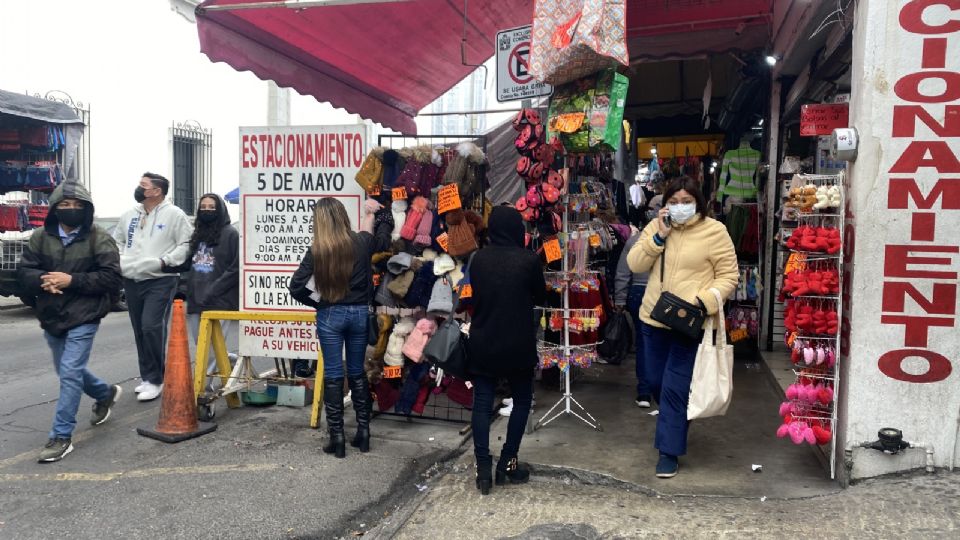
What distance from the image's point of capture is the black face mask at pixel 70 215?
5082mm

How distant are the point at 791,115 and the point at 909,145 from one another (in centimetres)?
399

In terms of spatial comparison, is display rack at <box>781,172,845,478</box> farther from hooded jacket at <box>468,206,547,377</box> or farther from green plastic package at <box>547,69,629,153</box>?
hooded jacket at <box>468,206,547,377</box>

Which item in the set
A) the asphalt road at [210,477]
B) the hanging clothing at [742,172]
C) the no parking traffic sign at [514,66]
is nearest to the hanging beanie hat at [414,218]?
the asphalt road at [210,477]

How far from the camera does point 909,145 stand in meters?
3.77

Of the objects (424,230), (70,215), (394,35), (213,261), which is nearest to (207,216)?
(213,261)

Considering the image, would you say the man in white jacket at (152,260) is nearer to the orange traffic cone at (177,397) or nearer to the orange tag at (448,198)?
the orange traffic cone at (177,397)

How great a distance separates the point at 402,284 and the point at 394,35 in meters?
3.45

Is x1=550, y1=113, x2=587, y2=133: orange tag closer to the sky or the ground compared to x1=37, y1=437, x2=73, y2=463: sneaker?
closer to the sky

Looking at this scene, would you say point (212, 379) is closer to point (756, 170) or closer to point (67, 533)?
point (67, 533)

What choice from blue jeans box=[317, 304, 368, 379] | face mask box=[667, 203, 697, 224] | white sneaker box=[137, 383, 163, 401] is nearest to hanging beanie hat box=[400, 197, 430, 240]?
blue jeans box=[317, 304, 368, 379]

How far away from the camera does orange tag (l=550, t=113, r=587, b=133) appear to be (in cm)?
501

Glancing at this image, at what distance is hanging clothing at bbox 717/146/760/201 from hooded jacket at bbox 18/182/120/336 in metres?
6.70

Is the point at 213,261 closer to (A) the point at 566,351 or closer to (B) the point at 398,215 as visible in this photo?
(B) the point at 398,215

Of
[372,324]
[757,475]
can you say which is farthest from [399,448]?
[757,475]
